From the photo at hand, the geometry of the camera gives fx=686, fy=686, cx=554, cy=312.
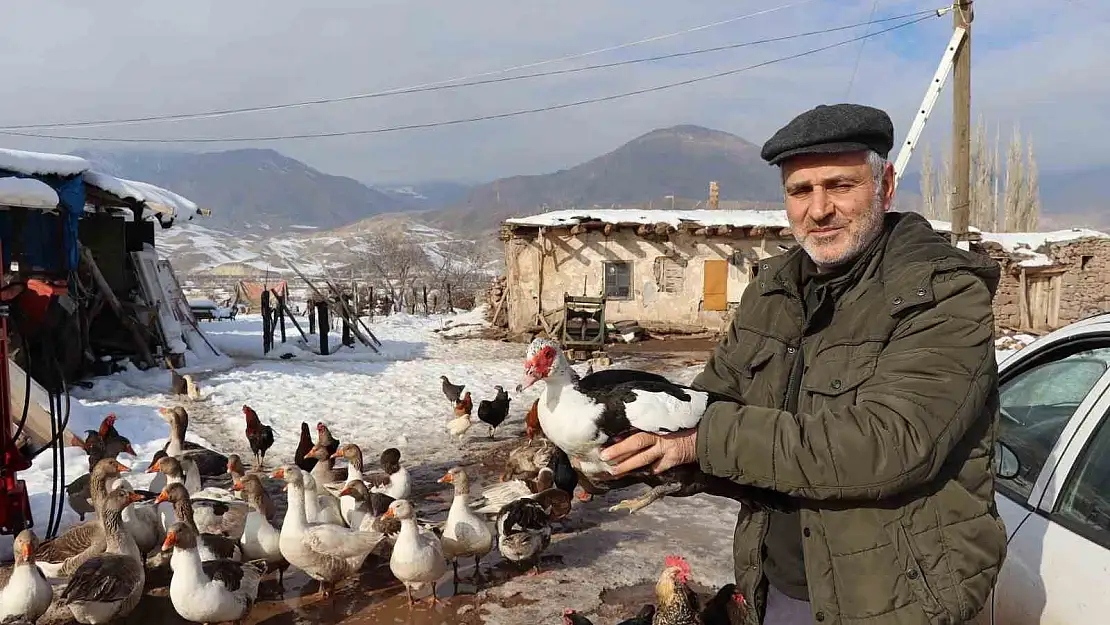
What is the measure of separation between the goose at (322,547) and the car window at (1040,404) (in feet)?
14.6

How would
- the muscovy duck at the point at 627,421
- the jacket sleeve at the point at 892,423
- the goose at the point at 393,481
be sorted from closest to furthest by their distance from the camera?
1. the jacket sleeve at the point at 892,423
2. the muscovy duck at the point at 627,421
3. the goose at the point at 393,481

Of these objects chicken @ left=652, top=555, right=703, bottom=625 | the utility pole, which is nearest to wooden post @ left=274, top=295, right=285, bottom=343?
the utility pole

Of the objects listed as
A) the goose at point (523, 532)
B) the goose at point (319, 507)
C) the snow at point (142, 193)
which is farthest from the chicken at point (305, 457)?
the snow at point (142, 193)

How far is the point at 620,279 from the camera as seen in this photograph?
850 inches

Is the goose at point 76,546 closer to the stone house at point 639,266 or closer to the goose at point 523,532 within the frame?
the goose at point 523,532

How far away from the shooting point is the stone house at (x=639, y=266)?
21.4m

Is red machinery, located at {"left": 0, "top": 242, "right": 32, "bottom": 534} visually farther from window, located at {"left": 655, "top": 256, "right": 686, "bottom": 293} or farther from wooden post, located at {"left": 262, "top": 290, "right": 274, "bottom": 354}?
window, located at {"left": 655, "top": 256, "right": 686, "bottom": 293}

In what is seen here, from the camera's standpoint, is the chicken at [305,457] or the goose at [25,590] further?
the chicken at [305,457]

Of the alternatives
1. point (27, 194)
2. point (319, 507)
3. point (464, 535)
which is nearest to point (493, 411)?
point (319, 507)

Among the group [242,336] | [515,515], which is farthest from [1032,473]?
[242,336]

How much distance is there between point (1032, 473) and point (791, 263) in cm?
144

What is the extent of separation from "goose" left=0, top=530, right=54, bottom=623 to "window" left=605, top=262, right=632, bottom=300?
1791 cm

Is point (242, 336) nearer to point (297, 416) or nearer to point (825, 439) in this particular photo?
point (297, 416)

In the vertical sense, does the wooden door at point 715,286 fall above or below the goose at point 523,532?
above
